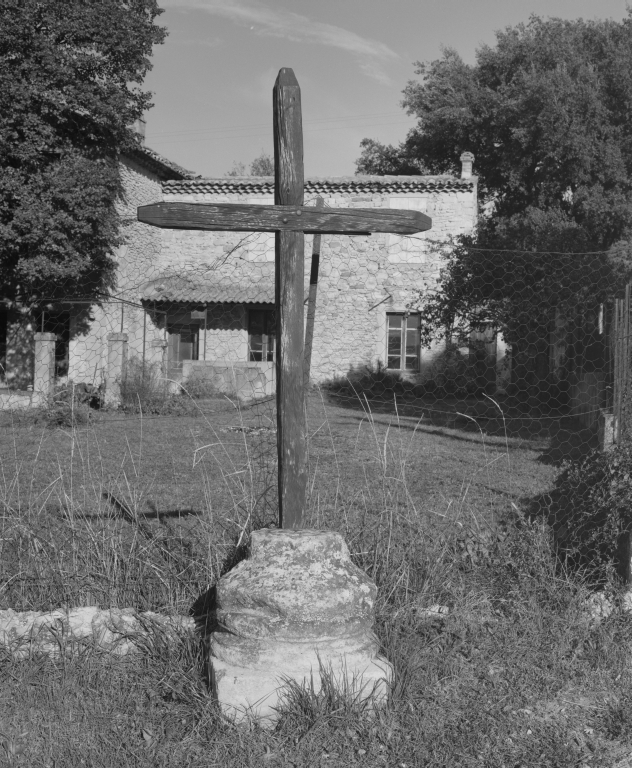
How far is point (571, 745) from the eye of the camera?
262cm

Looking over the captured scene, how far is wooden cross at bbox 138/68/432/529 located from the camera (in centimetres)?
302

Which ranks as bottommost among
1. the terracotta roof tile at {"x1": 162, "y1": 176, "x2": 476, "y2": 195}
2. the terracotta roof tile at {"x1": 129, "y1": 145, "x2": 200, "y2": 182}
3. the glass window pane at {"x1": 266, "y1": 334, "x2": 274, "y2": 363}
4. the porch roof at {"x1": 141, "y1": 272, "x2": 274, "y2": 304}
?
the glass window pane at {"x1": 266, "y1": 334, "x2": 274, "y2": 363}

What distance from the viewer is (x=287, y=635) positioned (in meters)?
2.74

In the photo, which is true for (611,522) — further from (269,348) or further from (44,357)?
(269,348)

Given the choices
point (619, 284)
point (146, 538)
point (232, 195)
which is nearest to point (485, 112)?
point (232, 195)

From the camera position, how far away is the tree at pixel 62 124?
597 inches

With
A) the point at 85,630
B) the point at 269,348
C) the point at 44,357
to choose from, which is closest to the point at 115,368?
the point at 44,357

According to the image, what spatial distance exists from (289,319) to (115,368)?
10.4m

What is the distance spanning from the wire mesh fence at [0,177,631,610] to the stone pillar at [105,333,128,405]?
7 centimetres

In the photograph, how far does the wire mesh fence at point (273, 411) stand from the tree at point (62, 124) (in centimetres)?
142

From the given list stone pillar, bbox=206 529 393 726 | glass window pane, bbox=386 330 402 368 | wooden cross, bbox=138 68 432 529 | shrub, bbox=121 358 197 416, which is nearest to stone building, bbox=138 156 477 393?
glass window pane, bbox=386 330 402 368

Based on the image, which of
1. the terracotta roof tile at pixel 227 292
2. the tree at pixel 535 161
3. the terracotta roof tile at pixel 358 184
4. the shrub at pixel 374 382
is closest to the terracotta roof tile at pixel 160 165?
the terracotta roof tile at pixel 358 184

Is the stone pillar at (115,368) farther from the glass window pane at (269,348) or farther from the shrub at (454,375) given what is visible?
the glass window pane at (269,348)

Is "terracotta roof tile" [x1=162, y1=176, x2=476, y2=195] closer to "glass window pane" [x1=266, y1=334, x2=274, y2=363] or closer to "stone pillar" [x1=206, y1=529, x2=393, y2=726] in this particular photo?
"glass window pane" [x1=266, y1=334, x2=274, y2=363]
